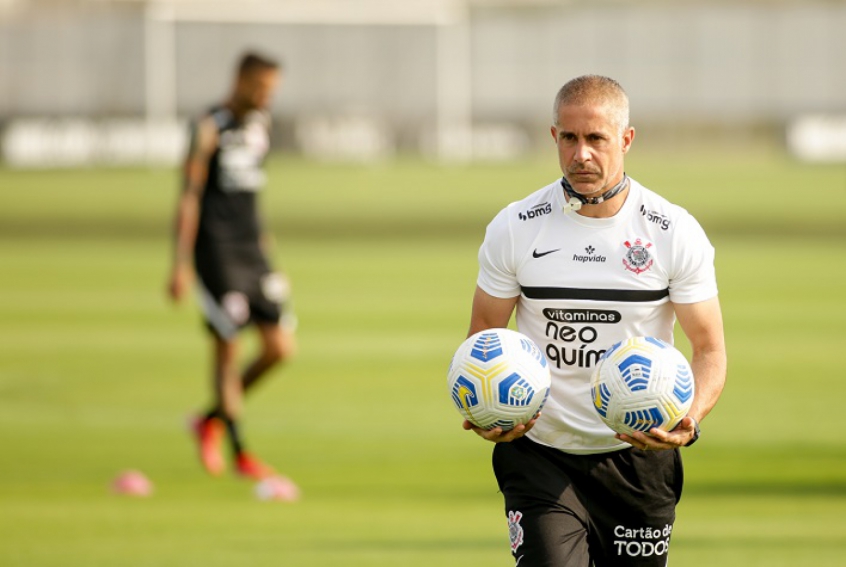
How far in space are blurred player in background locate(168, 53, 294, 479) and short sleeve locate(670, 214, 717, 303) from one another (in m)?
6.27

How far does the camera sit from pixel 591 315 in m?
6.56

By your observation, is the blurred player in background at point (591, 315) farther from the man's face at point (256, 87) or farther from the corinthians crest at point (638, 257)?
the man's face at point (256, 87)

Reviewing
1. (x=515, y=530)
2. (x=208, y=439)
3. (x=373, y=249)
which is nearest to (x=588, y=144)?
(x=515, y=530)

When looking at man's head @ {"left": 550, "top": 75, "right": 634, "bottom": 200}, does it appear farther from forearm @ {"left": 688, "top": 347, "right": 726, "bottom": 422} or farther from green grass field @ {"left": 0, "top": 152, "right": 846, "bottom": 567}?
green grass field @ {"left": 0, "top": 152, "right": 846, "bottom": 567}

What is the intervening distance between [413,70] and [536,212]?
4894 centimetres

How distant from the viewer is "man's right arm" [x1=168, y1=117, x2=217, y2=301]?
1244 centimetres

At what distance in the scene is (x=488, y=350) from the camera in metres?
6.48

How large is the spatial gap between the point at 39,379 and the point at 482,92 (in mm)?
39112

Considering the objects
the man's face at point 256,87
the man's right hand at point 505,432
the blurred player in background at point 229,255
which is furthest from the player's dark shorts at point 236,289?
the man's right hand at point 505,432

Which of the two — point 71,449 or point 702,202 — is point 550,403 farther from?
point 702,202

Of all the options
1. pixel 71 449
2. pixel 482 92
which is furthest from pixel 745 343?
pixel 482 92

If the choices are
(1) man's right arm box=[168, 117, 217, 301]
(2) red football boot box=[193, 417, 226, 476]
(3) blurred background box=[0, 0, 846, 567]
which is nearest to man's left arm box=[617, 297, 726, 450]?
(3) blurred background box=[0, 0, 846, 567]

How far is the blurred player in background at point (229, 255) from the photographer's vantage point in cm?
1245

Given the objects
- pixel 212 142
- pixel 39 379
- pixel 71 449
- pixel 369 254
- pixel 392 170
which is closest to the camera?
pixel 212 142
